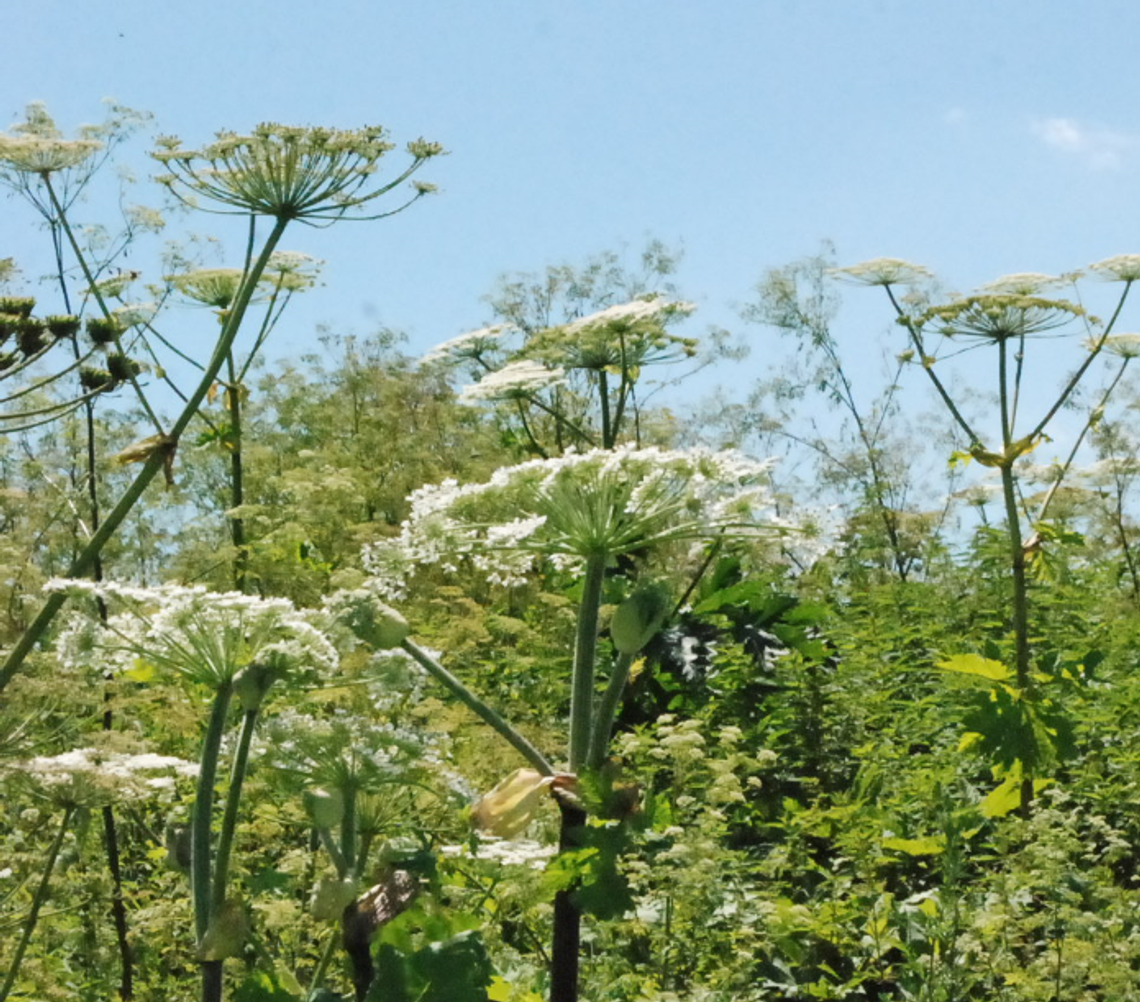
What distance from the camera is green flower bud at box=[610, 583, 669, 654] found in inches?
98.7

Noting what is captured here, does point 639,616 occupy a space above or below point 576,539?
below

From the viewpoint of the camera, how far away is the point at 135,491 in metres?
2.86

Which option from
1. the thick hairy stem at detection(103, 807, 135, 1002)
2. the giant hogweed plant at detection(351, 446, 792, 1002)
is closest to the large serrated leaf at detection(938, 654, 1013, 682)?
the giant hogweed plant at detection(351, 446, 792, 1002)

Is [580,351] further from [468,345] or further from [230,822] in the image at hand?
[230,822]

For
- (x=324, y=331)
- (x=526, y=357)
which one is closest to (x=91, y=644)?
(x=526, y=357)

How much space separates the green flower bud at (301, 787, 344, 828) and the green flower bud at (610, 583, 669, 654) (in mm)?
689

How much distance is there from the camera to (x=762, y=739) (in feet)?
20.4

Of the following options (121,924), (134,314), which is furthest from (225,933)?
(134,314)

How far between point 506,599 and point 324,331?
319 inches

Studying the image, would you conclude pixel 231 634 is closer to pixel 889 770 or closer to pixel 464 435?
pixel 889 770

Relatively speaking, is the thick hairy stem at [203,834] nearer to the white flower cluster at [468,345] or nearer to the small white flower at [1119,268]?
the white flower cluster at [468,345]

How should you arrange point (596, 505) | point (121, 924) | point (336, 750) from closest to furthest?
point (596, 505)
point (336, 750)
point (121, 924)

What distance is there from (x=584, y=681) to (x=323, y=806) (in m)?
0.61

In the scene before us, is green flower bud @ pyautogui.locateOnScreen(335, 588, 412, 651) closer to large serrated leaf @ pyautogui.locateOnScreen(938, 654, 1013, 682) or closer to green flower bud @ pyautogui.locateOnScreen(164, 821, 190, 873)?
Answer: green flower bud @ pyautogui.locateOnScreen(164, 821, 190, 873)
